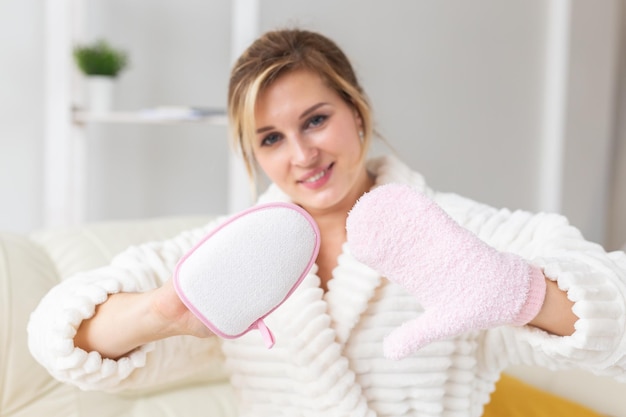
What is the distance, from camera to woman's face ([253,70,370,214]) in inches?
40.9

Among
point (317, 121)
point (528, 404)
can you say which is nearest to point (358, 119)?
point (317, 121)

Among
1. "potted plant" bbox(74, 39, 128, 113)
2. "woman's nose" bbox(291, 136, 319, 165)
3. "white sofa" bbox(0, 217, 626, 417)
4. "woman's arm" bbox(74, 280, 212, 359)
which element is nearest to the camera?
"woman's arm" bbox(74, 280, 212, 359)

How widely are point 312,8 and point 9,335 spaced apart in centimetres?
136

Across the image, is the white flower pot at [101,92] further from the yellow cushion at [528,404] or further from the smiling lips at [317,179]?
the yellow cushion at [528,404]

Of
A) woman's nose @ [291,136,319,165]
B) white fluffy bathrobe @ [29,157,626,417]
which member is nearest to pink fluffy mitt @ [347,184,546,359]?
white fluffy bathrobe @ [29,157,626,417]

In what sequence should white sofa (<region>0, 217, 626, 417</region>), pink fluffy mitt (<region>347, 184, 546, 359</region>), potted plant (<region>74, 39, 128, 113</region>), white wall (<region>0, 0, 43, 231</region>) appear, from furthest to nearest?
white wall (<region>0, 0, 43, 231</region>)
potted plant (<region>74, 39, 128, 113</region>)
white sofa (<region>0, 217, 626, 417</region>)
pink fluffy mitt (<region>347, 184, 546, 359</region>)

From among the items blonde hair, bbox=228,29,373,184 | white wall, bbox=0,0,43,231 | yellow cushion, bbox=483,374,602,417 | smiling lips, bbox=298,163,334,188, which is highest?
blonde hair, bbox=228,29,373,184

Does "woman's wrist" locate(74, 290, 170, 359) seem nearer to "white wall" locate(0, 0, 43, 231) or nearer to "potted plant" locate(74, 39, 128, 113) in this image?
"potted plant" locate(74, 39, 128, 113)

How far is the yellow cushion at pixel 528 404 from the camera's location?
1.24m

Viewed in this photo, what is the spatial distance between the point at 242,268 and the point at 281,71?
42cm

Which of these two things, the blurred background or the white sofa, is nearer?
the white sofa

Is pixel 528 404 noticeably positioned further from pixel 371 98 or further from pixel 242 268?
pixel 371 98

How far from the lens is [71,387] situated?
46.3 inches

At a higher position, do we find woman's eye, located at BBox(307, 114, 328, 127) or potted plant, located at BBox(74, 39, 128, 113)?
woman's eye, located at BBox(307, 114, 328, 127)
